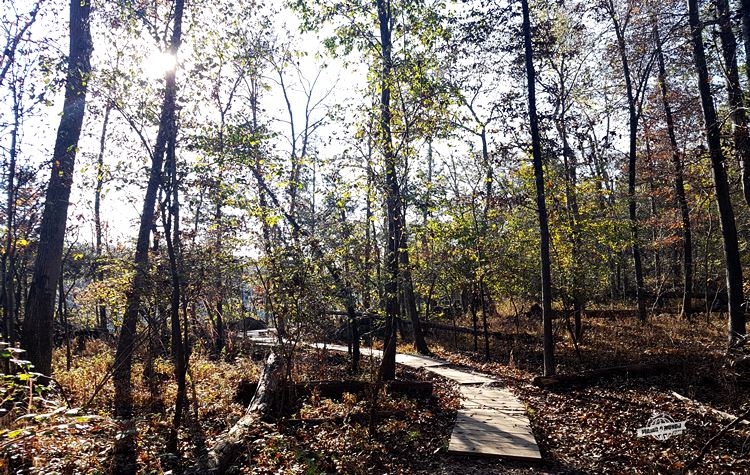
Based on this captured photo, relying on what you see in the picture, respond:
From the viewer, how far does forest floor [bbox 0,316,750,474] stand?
17.9 feet

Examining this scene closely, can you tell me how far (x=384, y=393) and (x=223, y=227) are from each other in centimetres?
459

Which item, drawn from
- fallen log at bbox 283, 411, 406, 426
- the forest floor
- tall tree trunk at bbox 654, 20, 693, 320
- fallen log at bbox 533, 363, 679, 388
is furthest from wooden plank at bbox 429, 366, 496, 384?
tall tree trunk at bbox 654, 20, 693, 320

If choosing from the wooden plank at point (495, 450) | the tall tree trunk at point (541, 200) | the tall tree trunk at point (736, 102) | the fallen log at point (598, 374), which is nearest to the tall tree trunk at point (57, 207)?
the wooden plank at point (495, 450)

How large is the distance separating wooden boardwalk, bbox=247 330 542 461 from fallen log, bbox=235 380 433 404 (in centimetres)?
88

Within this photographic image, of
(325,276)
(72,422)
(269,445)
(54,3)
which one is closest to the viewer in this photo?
(72,422)

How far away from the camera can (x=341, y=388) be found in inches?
359

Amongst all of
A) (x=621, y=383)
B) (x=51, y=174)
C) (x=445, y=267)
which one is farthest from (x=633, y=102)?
(x=51, y=174)

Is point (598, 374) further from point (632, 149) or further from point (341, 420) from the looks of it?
point (632, 149)

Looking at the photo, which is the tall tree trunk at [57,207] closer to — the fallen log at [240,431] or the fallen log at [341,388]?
the fallen log at [341,388]

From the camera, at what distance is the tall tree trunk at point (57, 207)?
318 inches

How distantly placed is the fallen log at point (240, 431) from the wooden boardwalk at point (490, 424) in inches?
33.9

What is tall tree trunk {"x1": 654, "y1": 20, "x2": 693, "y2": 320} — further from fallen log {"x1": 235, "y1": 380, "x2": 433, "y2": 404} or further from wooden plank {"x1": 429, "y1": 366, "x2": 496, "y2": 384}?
fallen log {"x1": 235, "y1": 380, "x2": 433, "y2": 404}

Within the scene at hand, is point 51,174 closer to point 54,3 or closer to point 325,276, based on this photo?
point 54,3

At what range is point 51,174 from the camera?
852cm
